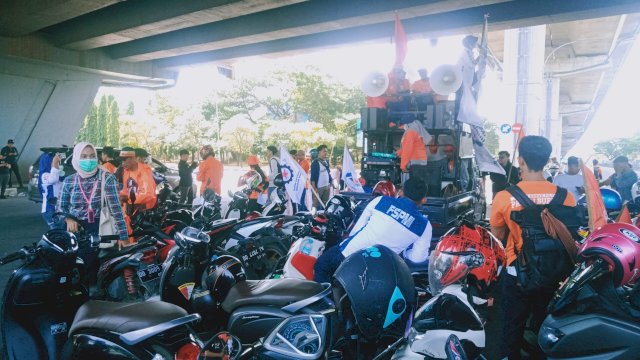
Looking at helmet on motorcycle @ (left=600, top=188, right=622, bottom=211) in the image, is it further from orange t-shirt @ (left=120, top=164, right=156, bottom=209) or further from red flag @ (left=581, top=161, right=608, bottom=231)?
orange t-shirt @ (left=120, top=164, right=156, bottom=209)

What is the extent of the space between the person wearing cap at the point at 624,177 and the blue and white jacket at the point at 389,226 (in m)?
7.37

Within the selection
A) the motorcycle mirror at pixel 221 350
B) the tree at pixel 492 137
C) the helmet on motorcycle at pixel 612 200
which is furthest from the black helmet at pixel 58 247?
the tree at pixel 492 137

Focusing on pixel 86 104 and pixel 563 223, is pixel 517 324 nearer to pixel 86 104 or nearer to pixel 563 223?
pixel 563 223

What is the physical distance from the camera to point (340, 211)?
575 centimetres

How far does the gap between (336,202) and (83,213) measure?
8.82 feet

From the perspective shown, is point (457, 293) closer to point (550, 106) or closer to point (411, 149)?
point (411, 149)

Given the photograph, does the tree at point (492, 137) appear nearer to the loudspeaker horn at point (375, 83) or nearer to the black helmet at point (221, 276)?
the loudspeaker horn at point (375, 83)

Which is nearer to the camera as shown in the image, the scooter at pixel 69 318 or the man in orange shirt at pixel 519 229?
the scooter at pixel 69 318

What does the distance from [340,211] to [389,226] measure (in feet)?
6.54

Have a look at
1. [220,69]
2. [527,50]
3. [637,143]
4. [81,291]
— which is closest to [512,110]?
[527,50]

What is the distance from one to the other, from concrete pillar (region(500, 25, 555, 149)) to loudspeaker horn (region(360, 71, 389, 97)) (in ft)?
32.0

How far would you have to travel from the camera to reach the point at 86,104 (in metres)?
23.2

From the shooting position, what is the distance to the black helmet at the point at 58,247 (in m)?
3.55

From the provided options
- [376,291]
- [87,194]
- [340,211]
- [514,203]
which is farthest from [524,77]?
[376,291]
